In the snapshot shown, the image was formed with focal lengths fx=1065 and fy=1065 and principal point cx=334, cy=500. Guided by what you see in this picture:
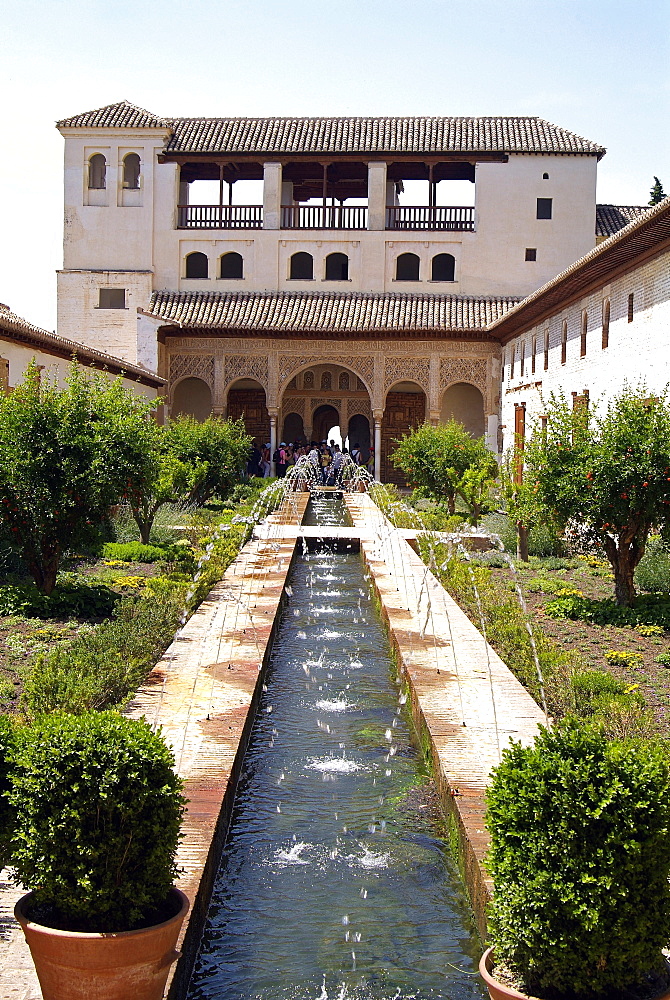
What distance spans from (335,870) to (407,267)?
2701cm

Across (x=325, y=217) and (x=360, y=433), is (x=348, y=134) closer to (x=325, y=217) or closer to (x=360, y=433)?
(x=325, y=217)

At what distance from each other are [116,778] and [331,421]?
30.5 m

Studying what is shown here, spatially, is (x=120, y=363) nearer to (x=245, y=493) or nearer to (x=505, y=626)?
(x=245, y=493)

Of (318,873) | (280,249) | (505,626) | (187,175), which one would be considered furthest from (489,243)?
(318,873)

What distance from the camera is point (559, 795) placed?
3.05m

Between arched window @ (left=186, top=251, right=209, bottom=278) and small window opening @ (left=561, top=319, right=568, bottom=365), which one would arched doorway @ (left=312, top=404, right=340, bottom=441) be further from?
small window opening @ (left=561, top=319, right=568, bottom=365)

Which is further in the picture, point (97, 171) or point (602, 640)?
point (97, 171)

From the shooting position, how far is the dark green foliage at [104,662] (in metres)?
5.93

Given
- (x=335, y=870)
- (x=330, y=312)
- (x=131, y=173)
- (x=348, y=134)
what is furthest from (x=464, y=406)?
(x=335, y=870)

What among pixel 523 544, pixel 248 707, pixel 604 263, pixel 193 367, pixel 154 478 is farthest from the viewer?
pixel 193 367

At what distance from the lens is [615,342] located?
640 inches

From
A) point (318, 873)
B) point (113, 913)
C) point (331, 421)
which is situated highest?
point (331, 421)

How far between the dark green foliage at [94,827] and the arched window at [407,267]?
28.0 metres

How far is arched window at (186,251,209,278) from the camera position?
30.7m
